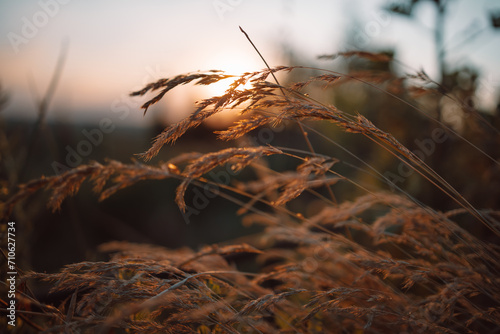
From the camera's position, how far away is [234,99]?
3.77ft

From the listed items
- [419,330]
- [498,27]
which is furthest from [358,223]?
[498,27]

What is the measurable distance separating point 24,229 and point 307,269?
5.85ft

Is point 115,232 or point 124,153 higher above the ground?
point 124,153

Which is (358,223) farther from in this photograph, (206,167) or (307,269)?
(206,167)

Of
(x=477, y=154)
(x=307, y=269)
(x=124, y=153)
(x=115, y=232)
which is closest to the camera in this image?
(x=307, y=269)

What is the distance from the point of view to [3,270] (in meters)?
1.56

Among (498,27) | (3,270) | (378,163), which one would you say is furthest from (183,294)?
(378,163)

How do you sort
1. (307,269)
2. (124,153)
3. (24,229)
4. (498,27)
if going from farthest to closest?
(124,153)
(498,27)
(24,229)
(307,269)

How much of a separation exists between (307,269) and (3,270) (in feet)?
5.29

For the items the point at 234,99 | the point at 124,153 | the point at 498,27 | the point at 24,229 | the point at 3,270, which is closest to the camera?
the point at 234,99

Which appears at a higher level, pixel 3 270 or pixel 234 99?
pixel 234 99

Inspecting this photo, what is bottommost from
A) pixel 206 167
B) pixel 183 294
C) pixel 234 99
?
pixel 183 294

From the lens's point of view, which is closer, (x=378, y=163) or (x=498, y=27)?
(x=498, y=27)

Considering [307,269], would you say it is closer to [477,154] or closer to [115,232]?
[477,154]
